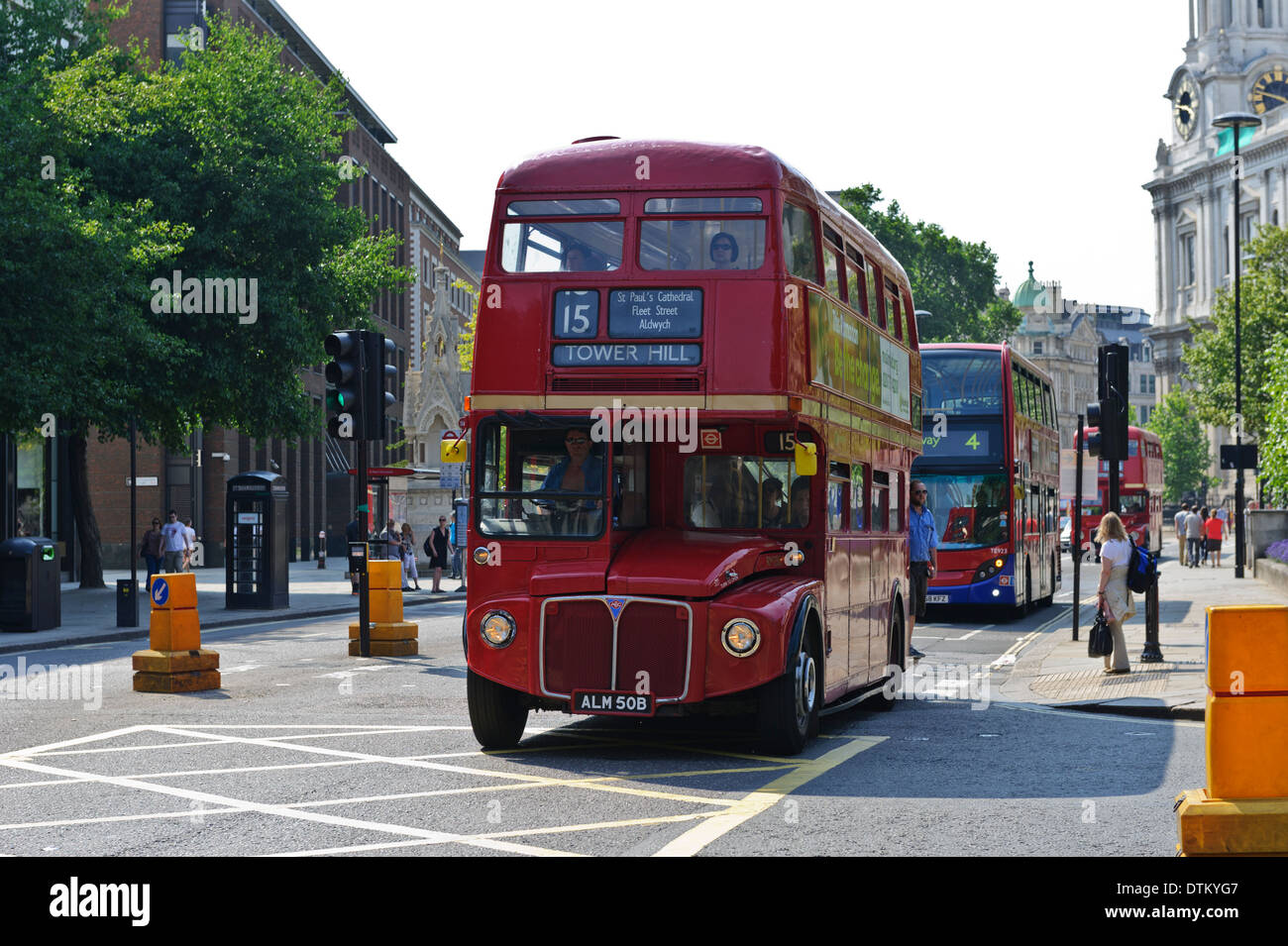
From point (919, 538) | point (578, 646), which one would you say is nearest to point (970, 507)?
point (919, 538)

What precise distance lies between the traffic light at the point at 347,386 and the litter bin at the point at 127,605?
7.68 metres

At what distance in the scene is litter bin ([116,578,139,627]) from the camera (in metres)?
24.1

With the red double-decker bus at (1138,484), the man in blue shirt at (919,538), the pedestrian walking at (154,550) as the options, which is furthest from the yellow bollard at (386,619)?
the red double-decker bus at (1138,484)

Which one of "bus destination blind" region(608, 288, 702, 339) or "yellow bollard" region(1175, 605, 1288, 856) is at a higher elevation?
"bus destination blind" region(608, 288, 702, 339)

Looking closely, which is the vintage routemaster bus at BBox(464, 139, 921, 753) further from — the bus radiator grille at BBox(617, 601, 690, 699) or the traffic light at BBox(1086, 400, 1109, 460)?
the traffic light at BBox(1086, 400, 1109, 460)

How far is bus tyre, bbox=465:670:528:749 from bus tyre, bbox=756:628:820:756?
1585 mm

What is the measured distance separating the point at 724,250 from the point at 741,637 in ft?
8.32

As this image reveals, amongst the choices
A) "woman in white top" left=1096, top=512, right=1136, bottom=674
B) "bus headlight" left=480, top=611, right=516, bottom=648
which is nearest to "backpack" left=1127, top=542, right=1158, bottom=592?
"woman in white top" left=1096, top=512, right=1136, bottom=674

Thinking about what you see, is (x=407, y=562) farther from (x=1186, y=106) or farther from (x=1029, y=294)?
(x=1029, y=294)

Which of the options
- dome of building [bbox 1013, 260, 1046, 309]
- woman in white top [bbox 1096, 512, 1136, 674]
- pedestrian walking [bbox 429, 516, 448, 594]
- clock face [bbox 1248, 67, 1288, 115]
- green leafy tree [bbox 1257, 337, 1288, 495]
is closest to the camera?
woman in white top [bbox 1096, 512, 1136, 674]

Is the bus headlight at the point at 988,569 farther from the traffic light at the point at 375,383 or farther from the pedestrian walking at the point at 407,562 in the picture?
the pedestrian walking at the point at 407,562

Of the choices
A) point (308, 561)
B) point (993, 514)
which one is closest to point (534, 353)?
point (993, 514)

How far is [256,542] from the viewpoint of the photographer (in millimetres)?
29531

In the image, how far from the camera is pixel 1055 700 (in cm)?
1447
